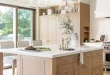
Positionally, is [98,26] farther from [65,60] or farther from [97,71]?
[65,60]

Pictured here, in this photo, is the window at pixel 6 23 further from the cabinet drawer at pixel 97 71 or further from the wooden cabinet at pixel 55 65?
the cabinet drawer at pixel 97 71

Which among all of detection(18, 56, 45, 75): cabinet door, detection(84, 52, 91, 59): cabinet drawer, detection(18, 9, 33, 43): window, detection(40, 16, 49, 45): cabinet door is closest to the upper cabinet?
detection(40, 16, 49, 45): cabinet door

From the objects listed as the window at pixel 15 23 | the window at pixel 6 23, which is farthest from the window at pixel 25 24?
the window at pixel 6 23

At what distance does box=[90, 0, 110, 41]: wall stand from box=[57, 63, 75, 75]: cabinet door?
3778 millimetres

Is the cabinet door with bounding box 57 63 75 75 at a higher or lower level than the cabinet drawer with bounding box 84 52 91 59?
lower

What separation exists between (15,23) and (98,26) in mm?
3288

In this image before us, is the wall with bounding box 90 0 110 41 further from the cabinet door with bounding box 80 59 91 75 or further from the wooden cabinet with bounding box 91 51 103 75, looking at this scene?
the cabinet door with bounding box 80 59 91 75

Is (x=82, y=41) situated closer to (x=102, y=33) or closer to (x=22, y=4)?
(x=102, y=33)

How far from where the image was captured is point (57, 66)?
3.01 metres

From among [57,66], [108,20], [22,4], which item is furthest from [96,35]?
[57,66]

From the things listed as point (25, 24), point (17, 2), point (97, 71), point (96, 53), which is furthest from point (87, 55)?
point (25, 24)

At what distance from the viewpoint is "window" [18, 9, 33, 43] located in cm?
720

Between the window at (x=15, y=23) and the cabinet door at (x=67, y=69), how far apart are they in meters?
3.85

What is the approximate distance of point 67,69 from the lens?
3287mm
